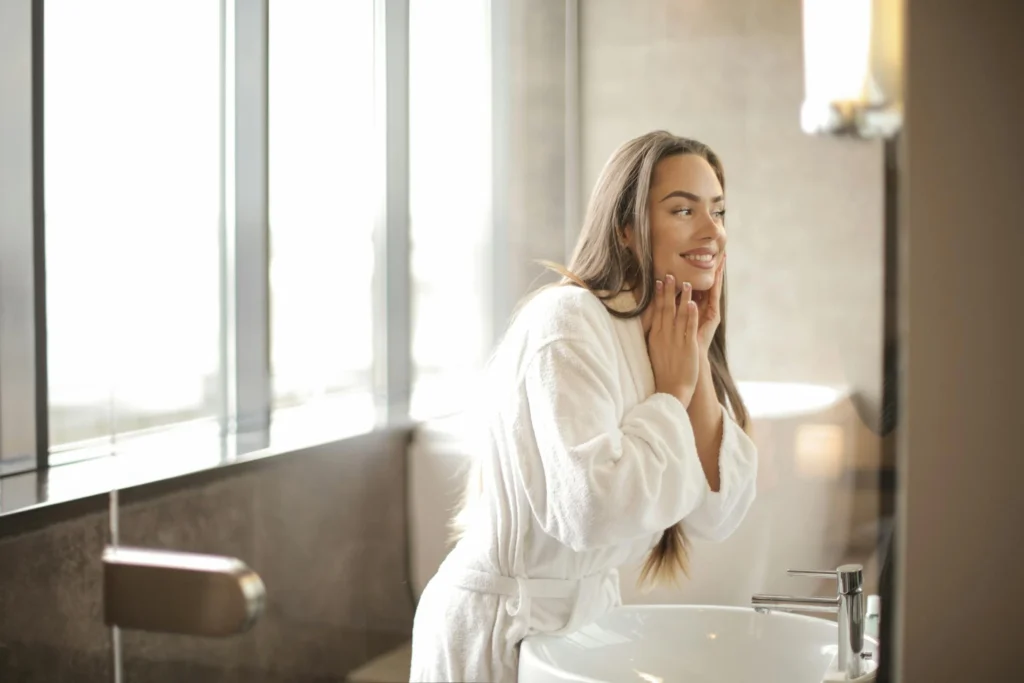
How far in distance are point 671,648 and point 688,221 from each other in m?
0.29

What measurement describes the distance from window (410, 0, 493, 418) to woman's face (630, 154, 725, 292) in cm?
14

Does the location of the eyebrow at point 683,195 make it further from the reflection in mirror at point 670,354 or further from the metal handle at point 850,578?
the metal handle at point 850,578

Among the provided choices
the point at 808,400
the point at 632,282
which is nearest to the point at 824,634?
the point at 808,400

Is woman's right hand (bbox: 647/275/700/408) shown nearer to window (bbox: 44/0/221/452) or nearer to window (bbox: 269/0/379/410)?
window (bbox: 269/0/379/410)

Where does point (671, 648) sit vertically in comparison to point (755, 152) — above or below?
below

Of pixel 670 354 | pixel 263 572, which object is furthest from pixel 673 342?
pixel 263 572

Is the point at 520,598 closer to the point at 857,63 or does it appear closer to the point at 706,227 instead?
the point at 706,227

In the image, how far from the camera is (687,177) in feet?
2.11

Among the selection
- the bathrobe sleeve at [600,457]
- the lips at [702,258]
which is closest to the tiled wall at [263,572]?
the bathrobe sleeve at [600,457]

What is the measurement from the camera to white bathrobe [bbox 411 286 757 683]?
60 centimetres

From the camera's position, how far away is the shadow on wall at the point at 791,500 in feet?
2.01

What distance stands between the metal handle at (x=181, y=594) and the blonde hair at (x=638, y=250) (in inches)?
11.7

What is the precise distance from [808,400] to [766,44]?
0.23 meters

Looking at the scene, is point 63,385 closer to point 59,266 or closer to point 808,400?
point 59,266
